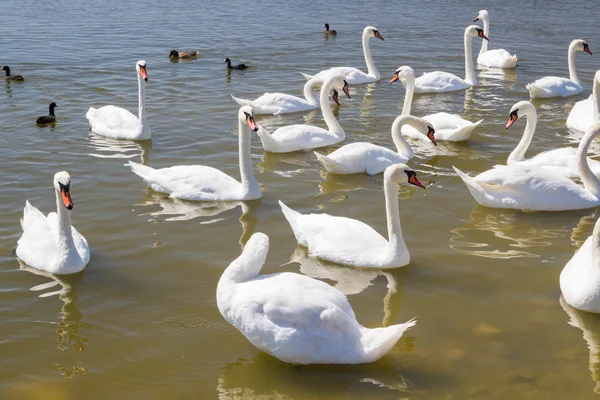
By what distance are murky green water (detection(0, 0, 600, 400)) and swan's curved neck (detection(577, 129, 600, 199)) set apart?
46 cm

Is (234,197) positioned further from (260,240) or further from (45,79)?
(45,79)

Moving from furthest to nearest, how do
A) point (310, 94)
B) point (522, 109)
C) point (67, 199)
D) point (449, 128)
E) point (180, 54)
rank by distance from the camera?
1. point (180, 54)
2. point (310, 94)
3. point (449, 128)
4. point (522, 109)
5. point (67, 199)

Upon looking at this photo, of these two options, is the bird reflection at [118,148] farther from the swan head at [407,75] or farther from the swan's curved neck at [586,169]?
the swan's curved neck at [586,169]

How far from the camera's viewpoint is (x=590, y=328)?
7078 mm

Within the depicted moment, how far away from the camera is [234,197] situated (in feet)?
33.6

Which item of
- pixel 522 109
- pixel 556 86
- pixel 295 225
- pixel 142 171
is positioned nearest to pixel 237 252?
pixel 295 225

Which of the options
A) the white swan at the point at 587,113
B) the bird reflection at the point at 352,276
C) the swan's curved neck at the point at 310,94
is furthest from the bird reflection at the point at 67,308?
the white swan at the point at 587,113

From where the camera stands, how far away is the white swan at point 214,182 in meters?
10.3

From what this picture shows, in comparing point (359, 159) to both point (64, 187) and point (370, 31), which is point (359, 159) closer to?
point (64, 187)

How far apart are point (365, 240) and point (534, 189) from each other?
2717 mm

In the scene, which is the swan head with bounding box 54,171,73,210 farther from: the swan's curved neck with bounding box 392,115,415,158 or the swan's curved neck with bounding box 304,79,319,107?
the swan's curved neck with bounding box 304,79,319,107

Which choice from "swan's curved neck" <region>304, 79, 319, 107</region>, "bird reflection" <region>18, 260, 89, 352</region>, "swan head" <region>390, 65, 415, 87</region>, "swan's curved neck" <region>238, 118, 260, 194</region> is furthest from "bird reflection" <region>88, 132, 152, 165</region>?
"swan head" <region>390, 65, 415, 87</region>

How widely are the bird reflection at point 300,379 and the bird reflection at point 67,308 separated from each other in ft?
4.71

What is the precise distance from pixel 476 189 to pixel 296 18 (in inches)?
708
